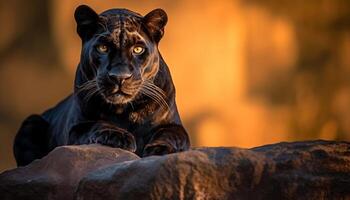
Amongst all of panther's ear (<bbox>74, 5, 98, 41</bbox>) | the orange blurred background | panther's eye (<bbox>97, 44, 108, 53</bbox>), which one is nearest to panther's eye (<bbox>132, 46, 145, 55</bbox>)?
panther's eye (<bbox>97, 44, 108, 53</bbox>)

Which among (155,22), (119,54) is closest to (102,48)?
(119,54)

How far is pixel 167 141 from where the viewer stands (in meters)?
5.04

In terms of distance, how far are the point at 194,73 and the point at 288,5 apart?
1243 millimetres

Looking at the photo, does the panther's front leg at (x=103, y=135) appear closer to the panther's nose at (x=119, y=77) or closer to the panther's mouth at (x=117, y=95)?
the panther's mouth at (x=117, y=95)

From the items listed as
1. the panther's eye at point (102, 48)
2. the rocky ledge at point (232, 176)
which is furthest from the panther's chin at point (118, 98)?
the rocky ledge at point (232, 176)

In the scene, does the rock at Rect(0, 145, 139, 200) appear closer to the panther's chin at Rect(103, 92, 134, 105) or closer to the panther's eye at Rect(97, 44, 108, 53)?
the panther's chin at Rect(103, 92, 134, 105)

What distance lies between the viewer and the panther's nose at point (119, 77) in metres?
4.84

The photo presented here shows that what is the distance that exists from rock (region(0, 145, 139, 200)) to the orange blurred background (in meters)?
4.15

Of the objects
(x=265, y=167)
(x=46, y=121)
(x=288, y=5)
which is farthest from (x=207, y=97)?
(x=265, y=167)

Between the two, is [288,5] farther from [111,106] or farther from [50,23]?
[111,106]

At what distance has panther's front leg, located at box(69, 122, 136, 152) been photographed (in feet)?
16.0

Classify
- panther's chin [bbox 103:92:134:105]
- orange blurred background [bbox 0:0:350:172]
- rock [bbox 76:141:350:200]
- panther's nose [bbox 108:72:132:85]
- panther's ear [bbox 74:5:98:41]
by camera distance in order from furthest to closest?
orange blurred background [bbox 0:0:350:172] < panther's ear [bbox 74:5:98:41] < panther's chin [bbox 103:92:134:105] < panther's nose [bbox 108:72:132:85] < rock [bbox 76:141:350:200]

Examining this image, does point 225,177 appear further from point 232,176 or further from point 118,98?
point 118,98

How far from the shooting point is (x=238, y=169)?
3621 millimetres
